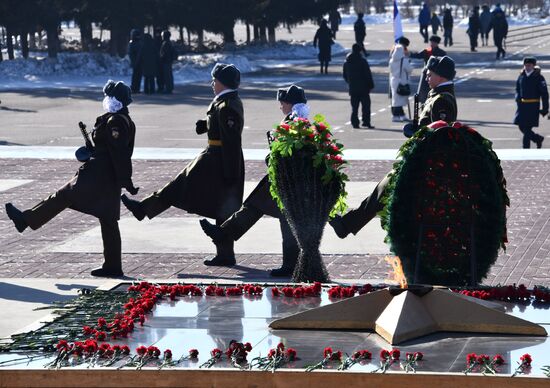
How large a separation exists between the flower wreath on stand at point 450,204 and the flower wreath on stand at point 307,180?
0.99 metres

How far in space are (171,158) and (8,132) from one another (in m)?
6.92

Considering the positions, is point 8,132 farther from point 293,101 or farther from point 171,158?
point 293,101

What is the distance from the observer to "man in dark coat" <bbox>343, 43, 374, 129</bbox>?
85.0 ft

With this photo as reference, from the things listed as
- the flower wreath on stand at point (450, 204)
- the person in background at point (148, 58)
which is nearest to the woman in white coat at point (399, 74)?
the person in background at point (148, 58)

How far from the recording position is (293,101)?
11852 millimetres

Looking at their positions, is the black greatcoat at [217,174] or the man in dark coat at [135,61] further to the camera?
the man in dark coat at [135,61]

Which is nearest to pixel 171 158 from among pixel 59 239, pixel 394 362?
pixel 59 239

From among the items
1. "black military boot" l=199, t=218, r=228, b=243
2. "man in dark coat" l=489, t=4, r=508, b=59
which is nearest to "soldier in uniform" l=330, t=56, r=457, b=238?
"black military boot" l=199, t=218, r=228, b=243

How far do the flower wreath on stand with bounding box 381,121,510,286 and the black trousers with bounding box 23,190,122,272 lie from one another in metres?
3.29

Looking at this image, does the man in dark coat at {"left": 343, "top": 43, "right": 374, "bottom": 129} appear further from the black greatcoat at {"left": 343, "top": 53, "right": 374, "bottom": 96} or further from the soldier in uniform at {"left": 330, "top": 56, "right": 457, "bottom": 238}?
the soldier in uniform at {"left": 330, "top": 56, "right": 457, "bottom": 238}

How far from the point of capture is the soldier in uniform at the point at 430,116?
37.4ft

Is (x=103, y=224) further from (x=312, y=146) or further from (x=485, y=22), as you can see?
(x=485, y=22)

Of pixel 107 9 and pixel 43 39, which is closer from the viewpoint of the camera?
pixel 107 9

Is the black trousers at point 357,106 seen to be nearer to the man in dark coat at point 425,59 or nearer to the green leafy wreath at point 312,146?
the man in dark coat at point 425,59
